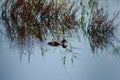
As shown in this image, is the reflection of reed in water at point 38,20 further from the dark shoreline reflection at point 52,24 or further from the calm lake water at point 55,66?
the calm lake water at point 55,66

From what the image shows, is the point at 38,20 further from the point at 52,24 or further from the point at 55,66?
the point at 55,66

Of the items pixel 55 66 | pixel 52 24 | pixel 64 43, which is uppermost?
Result: pixel 52 24

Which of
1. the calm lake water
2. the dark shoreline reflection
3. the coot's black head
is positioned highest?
the dark shoreline reflection

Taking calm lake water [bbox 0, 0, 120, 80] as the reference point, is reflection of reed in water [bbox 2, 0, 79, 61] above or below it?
above

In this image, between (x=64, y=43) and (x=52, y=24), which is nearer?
(x=64, y=43)

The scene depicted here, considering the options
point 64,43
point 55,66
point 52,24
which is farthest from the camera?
point 52,24

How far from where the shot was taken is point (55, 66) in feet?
6.78

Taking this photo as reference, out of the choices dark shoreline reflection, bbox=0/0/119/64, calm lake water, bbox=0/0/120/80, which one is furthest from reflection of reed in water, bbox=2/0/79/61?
calm lake water, bbox=0/0/120/80

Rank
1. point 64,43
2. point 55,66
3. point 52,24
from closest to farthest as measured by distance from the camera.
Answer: point 55,66 → point 64,43 → point 52,24

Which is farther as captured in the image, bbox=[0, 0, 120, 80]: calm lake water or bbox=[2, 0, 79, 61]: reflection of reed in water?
bbox=[2, 0, 79, 61]: reflection of reed in water

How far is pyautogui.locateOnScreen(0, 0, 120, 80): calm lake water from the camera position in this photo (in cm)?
197

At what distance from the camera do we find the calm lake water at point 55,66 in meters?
1.97

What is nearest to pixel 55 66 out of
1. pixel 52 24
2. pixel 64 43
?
pixel 64 43

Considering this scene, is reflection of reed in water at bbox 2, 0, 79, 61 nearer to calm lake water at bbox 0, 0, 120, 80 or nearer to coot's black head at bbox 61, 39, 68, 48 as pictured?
coot's black head at bbox 61, 39, 68, 48
